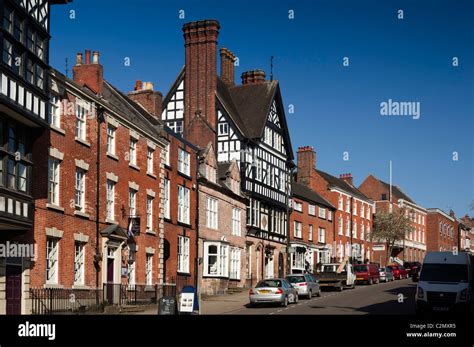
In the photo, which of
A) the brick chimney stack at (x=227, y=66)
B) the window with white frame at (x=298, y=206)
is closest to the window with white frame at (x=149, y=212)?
the brick chimney stack at (x=227, y=66)

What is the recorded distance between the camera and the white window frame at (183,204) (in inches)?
1672

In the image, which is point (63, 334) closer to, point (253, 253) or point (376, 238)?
point (253, 253)

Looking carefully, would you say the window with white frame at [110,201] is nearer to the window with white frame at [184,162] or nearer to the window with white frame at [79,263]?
the window with white frame at [79,263]

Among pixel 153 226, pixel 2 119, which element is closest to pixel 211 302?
pixel 153 226

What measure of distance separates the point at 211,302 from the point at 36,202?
561 inches

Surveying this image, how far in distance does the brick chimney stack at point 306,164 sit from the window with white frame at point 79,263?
1927 inches

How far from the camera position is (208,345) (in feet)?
55.6

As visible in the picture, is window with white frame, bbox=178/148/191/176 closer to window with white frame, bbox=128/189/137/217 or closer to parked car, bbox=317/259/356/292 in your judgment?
window with white frame, bbox=128/189/137/217

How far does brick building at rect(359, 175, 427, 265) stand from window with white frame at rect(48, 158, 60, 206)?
67631 millimetres

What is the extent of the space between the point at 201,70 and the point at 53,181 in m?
27.8

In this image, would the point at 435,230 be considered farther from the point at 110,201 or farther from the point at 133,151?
the point at 110,201

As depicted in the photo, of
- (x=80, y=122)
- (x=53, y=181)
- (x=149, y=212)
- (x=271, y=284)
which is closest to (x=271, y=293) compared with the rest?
(x=271, y=284)

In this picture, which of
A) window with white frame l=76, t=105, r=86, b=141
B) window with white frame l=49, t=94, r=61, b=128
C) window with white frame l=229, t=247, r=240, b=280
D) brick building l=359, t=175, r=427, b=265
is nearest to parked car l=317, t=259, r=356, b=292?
window with white frame l=229, t=247, r=240, b=280

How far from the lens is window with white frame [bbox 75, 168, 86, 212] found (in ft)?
103
